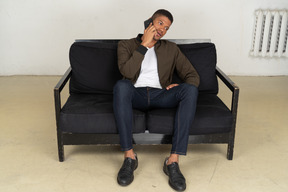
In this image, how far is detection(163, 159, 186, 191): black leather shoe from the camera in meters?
2.30

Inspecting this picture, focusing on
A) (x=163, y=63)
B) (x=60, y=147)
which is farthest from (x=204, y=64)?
(x=60, y=147)

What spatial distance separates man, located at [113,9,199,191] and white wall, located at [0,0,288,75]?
1.95 metres

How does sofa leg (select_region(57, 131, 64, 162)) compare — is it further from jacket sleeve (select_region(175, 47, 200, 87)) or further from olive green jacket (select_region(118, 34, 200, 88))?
jacket sleeve (select_region(175, 47, 200, 87))

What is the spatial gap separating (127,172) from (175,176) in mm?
Result: 302

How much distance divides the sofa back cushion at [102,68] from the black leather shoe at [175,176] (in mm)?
710

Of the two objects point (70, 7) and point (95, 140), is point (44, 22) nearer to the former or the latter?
point (70, 7)

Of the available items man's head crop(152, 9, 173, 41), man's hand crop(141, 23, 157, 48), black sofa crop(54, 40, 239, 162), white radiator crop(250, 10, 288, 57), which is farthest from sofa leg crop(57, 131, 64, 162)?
white radiator crop(250, 10, 288, 57)

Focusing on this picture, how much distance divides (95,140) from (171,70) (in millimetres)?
740

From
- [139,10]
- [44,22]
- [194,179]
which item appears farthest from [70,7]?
[194,179]

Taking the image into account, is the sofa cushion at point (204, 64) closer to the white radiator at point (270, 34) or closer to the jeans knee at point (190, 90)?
the jeans knee at point (190, 90)

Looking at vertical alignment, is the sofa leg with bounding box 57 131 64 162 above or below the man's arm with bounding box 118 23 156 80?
below

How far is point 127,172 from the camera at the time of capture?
94.4 inches

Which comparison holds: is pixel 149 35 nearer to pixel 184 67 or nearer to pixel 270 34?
pixel 184 67

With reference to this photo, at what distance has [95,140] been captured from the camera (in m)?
2.55
